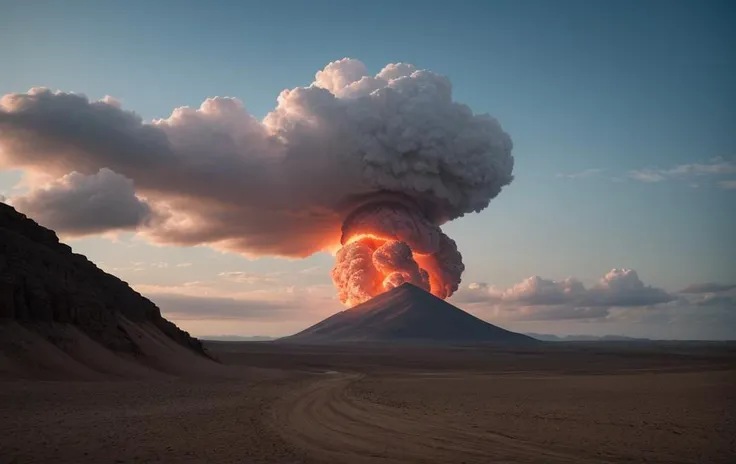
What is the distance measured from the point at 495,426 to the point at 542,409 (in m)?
5.48

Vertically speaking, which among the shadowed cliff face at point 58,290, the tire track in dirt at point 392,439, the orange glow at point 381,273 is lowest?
the tire track in dirt at point 392,439

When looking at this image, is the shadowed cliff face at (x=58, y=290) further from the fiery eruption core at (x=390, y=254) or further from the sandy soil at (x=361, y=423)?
the fiery eruption core at (x=390, y=254)

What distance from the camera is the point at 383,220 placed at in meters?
125

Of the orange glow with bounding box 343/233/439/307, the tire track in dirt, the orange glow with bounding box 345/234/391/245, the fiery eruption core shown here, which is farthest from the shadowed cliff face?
the orange glow with bounding box 343/233/439/307

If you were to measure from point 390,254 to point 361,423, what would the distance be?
10599 centimetres

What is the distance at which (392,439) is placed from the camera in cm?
Result: 1628

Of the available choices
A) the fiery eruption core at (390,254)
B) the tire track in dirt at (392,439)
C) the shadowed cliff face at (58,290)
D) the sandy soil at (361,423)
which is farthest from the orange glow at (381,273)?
the tire track in dirt at (392,439)

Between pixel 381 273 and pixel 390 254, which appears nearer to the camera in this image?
pixel 390 254

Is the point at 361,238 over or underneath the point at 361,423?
over

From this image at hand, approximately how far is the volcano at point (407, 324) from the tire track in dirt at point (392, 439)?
104m

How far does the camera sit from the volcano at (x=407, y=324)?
130 metres

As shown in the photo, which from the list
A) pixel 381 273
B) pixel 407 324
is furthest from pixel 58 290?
pixel 381 273

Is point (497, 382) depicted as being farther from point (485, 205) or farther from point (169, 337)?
point (485, 205)

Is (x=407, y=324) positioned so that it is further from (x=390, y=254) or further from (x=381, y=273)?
(x=390, y=254)
